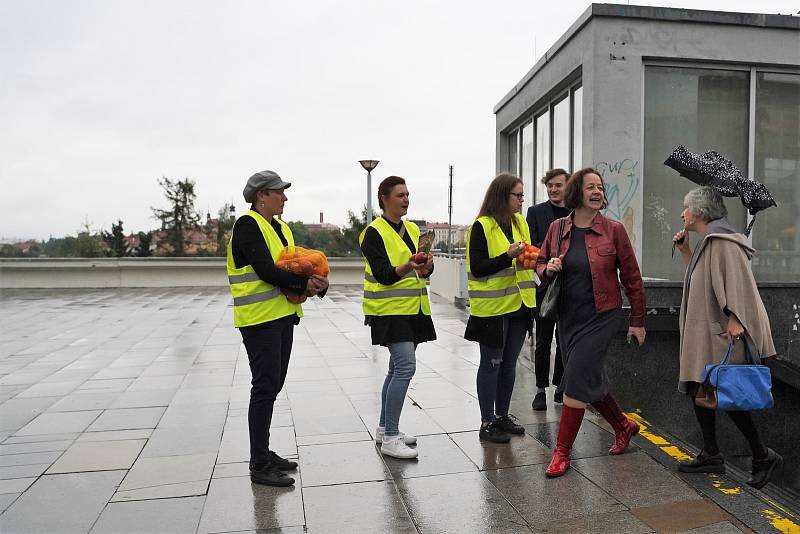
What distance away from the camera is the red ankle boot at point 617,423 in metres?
4.79

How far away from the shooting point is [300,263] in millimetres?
4309

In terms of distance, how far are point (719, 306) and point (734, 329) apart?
0.19 meters

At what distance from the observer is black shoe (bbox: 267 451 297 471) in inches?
175

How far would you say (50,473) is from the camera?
4566mm

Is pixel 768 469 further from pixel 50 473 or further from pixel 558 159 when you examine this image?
A: pixel 558 159

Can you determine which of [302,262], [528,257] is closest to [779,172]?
[528,257]

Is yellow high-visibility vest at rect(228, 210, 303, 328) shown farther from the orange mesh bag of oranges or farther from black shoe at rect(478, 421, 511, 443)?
black shoe at rect(478, 421, 511, 443)

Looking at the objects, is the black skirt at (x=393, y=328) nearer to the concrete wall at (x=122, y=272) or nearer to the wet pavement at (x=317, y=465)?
the wet pavement at (x=317, y=465)

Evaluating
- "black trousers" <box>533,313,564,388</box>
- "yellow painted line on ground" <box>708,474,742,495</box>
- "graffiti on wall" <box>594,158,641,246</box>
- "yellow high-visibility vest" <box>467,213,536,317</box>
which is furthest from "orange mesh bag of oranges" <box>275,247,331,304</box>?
"graffiti on wall" <box>594,158,641,246</box>

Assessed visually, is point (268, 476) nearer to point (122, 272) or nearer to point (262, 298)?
point (262, 298)

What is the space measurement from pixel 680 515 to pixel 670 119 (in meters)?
6.78

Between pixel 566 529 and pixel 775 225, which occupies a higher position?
pixel 775 225

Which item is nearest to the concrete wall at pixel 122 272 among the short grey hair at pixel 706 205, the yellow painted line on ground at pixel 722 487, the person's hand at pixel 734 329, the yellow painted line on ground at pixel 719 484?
the yellow painted line on ground at pixel 719 484

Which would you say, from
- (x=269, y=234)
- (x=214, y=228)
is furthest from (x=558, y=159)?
(x=214, y=228)
